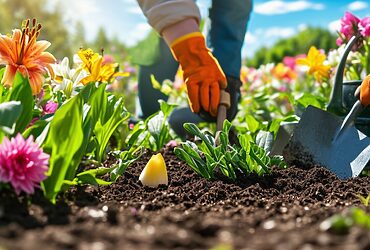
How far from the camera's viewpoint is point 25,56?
1.90 m

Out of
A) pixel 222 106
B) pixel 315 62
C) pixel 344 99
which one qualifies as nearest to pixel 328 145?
pixel 344 99

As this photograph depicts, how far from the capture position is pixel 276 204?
67.9 inches

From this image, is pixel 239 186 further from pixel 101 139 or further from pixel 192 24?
pixel 192 24

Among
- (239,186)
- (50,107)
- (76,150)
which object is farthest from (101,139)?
(76,150)

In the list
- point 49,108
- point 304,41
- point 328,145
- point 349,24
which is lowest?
point 328,145

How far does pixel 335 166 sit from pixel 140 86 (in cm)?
216

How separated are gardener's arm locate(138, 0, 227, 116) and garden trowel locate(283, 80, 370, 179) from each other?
1.41 feet

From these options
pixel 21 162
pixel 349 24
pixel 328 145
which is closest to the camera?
pixel 21 162

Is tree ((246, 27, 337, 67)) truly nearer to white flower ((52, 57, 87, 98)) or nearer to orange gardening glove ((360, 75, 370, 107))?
orange gardening glove ((360, 75, 370, 107))

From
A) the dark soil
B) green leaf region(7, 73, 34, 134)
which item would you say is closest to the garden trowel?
the dark soil

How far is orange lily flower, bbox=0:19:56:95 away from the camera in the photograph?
186 centimetres

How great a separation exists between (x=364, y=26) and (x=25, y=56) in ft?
6.19

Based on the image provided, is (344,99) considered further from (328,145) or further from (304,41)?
(304,41)

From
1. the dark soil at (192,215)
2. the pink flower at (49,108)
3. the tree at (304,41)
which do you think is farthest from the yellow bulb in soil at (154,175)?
the tree at (304,41)
